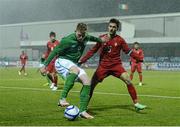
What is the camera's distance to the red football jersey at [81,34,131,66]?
33.6ft

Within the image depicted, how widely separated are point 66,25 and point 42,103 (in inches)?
2852

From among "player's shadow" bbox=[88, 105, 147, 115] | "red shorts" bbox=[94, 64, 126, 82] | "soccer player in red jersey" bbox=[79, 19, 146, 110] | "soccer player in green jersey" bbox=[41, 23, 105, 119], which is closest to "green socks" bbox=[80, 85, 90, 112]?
"soccer player in green jersey" bbox=[41, 23, 105, 119]

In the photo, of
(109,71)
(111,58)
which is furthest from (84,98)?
(111,58)

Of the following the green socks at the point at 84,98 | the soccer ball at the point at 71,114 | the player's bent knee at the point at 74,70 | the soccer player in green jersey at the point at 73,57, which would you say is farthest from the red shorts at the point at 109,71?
the soccer ball at the point at 71,114

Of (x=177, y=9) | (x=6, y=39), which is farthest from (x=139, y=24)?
(x=6, y=39)

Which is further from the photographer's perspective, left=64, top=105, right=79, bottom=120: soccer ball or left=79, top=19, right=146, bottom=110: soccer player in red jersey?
left=79, top=19, right=146, bottom=110: soccer player in red jersey

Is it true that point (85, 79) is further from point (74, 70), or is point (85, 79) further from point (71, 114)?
point (71, 114)

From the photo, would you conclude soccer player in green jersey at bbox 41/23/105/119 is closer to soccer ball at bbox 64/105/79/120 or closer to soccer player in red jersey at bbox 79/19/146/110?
soccer player in red jersey at bbox 79/19/146/110

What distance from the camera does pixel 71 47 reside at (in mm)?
9727

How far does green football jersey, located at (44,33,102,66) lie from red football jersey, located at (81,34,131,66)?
304 millimetres

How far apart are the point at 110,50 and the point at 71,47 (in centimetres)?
108

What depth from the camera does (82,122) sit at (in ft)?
27.7

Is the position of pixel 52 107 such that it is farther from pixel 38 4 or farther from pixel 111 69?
pixel 38 4

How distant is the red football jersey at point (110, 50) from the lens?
10242 mm
